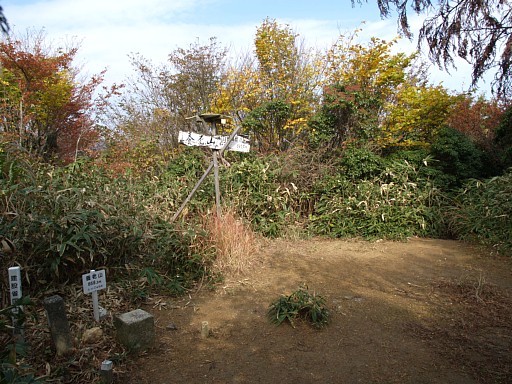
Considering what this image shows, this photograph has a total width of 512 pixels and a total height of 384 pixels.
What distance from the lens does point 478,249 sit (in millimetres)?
5055

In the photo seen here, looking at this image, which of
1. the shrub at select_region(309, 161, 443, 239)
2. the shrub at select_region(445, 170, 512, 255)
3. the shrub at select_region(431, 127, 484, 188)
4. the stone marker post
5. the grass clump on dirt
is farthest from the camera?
the shrub at select_region(431, 127, 484, 188)

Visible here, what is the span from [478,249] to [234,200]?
3.41m

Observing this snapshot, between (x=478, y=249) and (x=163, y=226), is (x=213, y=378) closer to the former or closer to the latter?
(x=163, y=226)

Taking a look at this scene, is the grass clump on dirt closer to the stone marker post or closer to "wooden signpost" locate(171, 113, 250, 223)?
the stone marker post

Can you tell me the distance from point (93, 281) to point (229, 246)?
67.5 inches

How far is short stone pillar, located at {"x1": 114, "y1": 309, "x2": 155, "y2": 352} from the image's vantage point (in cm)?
252

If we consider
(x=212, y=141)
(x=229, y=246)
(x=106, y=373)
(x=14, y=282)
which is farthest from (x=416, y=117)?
(x=14, y=282)

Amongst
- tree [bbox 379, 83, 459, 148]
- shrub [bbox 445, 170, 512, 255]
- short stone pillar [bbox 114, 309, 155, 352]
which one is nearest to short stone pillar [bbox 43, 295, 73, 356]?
short stone pillar [bbox 114, 309, 155, 352]

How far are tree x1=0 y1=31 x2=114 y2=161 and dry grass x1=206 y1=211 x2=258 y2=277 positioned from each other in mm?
3572

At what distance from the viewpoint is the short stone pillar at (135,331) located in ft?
8.25

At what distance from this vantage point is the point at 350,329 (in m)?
2.88

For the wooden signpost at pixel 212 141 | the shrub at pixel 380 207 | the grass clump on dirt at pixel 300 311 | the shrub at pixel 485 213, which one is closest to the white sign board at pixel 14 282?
the grass clump on dirt at pixel 300 311

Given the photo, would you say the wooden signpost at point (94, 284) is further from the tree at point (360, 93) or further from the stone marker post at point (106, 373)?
the tree at point (360, 93)

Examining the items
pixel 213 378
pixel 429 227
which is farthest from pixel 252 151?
pixel 213 378
